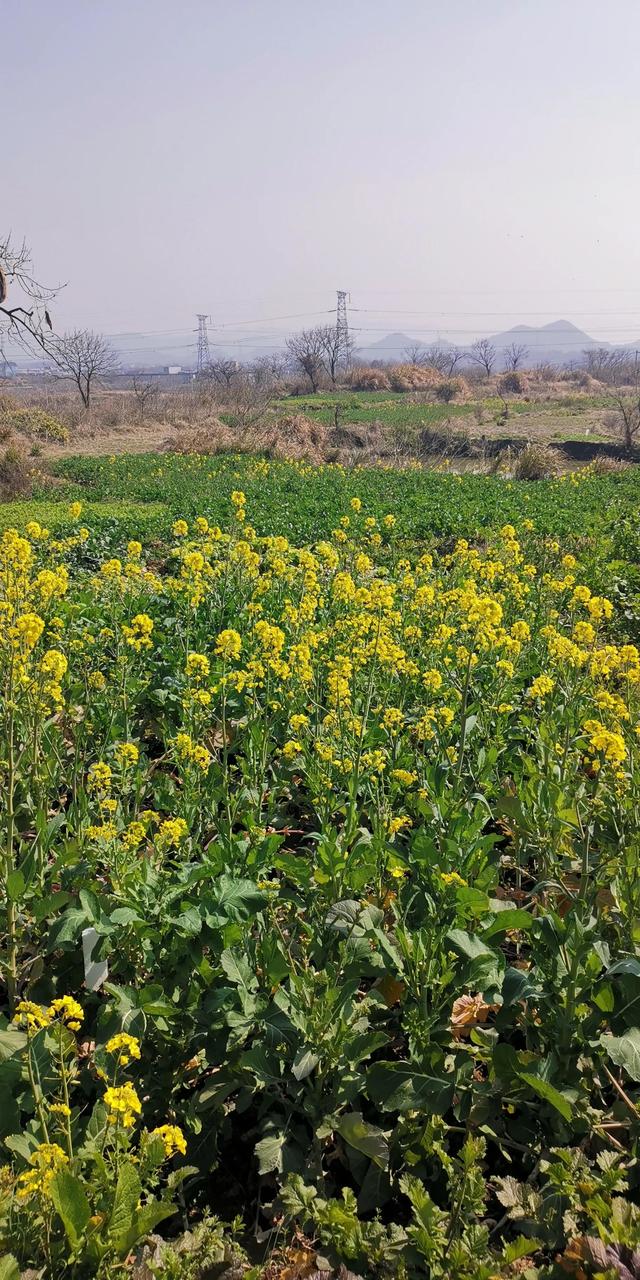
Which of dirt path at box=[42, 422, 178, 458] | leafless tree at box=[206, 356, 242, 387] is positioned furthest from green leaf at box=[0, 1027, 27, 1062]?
leafless tree at box=[206, 356, 242, 387]

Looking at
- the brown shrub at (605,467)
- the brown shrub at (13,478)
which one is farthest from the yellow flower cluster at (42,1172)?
the brown shrub at (605,467)

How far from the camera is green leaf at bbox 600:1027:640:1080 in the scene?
7.64 ft

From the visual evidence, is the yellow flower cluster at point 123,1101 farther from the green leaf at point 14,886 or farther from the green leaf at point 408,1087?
the green leaf at point 14,886

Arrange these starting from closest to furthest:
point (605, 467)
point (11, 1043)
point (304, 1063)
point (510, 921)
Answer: point (304, 1063), point (11, 1043), point (510, 921), point (605, 467)

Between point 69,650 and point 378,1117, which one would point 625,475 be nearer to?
point 69,650

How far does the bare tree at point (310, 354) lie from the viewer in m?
68.4

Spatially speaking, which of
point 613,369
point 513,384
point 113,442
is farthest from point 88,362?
point 613,369

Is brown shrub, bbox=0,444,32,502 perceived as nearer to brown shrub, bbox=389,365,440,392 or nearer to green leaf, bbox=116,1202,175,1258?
green leaf, bbox=116,1202,175,1258

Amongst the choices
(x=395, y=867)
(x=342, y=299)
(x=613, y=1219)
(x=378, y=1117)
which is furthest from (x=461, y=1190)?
(x=342, y=299)

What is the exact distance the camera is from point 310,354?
7056cm

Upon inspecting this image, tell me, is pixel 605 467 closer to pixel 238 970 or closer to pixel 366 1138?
pixel 238 970

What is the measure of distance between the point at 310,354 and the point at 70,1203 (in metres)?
74.5

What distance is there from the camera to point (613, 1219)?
5.88 ft

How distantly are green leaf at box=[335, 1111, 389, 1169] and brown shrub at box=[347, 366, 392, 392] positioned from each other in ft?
242
